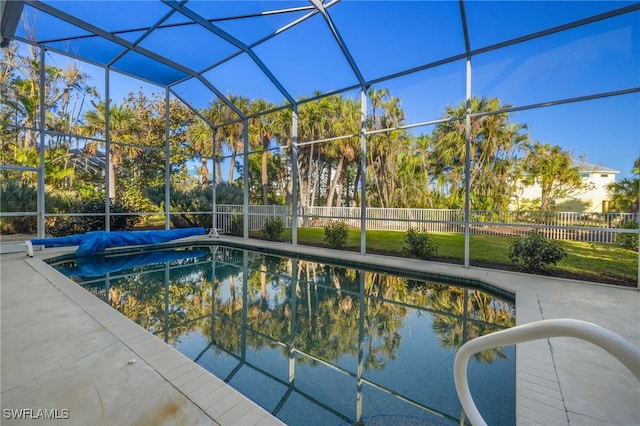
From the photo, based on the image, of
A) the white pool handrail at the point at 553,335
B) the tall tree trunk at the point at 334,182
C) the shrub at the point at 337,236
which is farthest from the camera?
the tall tree trunk at the point at 334,182

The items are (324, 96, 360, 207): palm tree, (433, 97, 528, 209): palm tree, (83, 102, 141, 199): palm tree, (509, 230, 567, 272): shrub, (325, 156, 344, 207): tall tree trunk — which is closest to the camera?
(509, 230, 567, 272): shrub

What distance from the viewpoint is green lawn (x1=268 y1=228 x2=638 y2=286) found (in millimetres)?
6219

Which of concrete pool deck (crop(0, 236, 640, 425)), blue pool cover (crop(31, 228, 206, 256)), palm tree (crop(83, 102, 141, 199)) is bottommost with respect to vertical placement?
concrete pool deck (crop(0, 236, 640, 425))

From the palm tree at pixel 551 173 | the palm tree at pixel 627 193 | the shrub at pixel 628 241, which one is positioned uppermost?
the palm tree at pixel 551 173

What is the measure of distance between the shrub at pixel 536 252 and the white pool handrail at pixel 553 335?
18.2 feet

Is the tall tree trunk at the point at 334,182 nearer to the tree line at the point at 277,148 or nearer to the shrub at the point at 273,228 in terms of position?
the tree line at the point at 277,148

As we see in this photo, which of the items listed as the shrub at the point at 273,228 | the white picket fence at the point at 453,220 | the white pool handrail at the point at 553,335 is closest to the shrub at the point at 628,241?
the white picket fence at the point at 453,220

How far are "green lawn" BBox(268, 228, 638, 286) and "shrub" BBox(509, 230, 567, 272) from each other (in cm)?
35

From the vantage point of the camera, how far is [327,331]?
3.62 meters

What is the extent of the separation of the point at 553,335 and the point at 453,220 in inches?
455

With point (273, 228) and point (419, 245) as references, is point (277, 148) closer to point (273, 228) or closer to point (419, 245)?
point (273, 228)

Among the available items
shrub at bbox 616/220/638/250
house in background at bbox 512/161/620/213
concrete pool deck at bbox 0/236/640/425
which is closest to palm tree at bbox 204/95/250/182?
concrete pool deck at bbox 0/236/640/425

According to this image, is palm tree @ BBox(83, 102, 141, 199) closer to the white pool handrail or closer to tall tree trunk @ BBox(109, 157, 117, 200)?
tall tree trunk @ BBox(109, 157, 117, 200)

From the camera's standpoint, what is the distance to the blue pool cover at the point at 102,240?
7320mm
